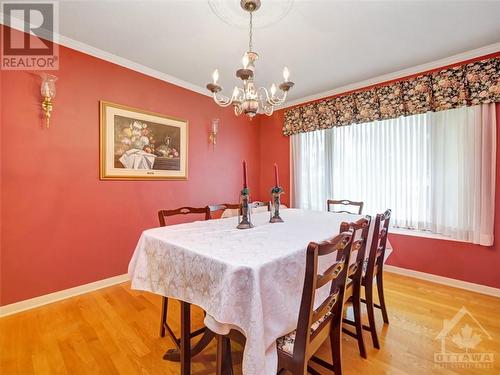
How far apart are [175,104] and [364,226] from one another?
2.79 metres

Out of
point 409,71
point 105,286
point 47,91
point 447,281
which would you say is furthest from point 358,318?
point 47,91

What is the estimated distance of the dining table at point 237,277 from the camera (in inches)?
36.7

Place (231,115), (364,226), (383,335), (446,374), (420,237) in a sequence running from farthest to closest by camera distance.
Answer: (231,115), (420,237), (383,335), (446,374), (364,226)

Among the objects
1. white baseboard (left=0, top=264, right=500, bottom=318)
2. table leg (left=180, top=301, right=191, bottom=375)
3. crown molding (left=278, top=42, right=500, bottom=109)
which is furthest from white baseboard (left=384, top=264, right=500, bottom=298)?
table leg (left=180, top=301, right=191, bottom=375)

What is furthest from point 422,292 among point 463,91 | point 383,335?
point 463,91

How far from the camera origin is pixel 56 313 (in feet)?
6.80

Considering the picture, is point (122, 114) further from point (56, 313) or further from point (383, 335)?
point (383, 335)

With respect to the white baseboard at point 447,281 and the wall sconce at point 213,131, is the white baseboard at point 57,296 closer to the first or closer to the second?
the wall sconce at point 213,131

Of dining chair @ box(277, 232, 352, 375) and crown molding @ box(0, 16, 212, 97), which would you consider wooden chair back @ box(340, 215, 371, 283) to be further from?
crown molding @ box(0, 16, 212, 97)

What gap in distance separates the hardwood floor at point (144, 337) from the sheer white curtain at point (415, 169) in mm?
862

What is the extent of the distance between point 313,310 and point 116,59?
3023mm

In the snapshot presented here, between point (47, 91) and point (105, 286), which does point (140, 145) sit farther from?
point (105, 286)

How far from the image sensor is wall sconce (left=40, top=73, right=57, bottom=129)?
6.90 ft

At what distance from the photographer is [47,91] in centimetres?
211
